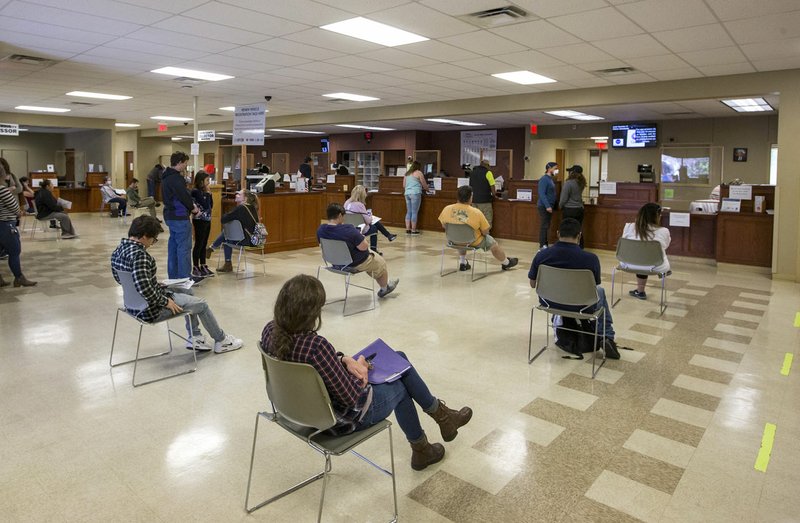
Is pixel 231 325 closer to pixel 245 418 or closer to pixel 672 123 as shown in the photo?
pixel 245 418

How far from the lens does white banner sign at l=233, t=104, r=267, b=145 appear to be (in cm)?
Result: 880

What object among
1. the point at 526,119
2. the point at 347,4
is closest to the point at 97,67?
the point at 347,4

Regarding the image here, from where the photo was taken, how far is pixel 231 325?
5.16 meters

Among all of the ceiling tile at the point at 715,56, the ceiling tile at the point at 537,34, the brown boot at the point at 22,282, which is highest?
the ceiling tile at the point at 715,56

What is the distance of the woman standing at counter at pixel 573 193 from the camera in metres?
8.97

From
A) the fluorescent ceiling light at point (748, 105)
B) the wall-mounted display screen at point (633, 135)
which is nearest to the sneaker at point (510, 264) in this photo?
the fluorescent ceiling light at point (748, 105)

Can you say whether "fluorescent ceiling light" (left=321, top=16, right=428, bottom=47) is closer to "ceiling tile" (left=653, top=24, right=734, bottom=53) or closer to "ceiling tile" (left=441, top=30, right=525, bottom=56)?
"ceiling tile" (left=441, top=30, right=525, bottom=56)

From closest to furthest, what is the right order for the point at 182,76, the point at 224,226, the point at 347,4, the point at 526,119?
the point at 347,4, the point at 224,226, the point at 182,76, the point at 526,119

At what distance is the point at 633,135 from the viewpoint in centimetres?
1437

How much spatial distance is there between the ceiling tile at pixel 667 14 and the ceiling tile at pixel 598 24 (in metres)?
0.10

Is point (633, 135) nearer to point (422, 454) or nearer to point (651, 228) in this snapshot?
point (651, 228)

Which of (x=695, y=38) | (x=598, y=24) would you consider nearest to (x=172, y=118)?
(x=598, y=24)

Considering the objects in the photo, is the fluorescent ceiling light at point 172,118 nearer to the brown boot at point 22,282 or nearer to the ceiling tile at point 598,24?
the brown boot at point 22,282

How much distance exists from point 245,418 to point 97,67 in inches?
265
